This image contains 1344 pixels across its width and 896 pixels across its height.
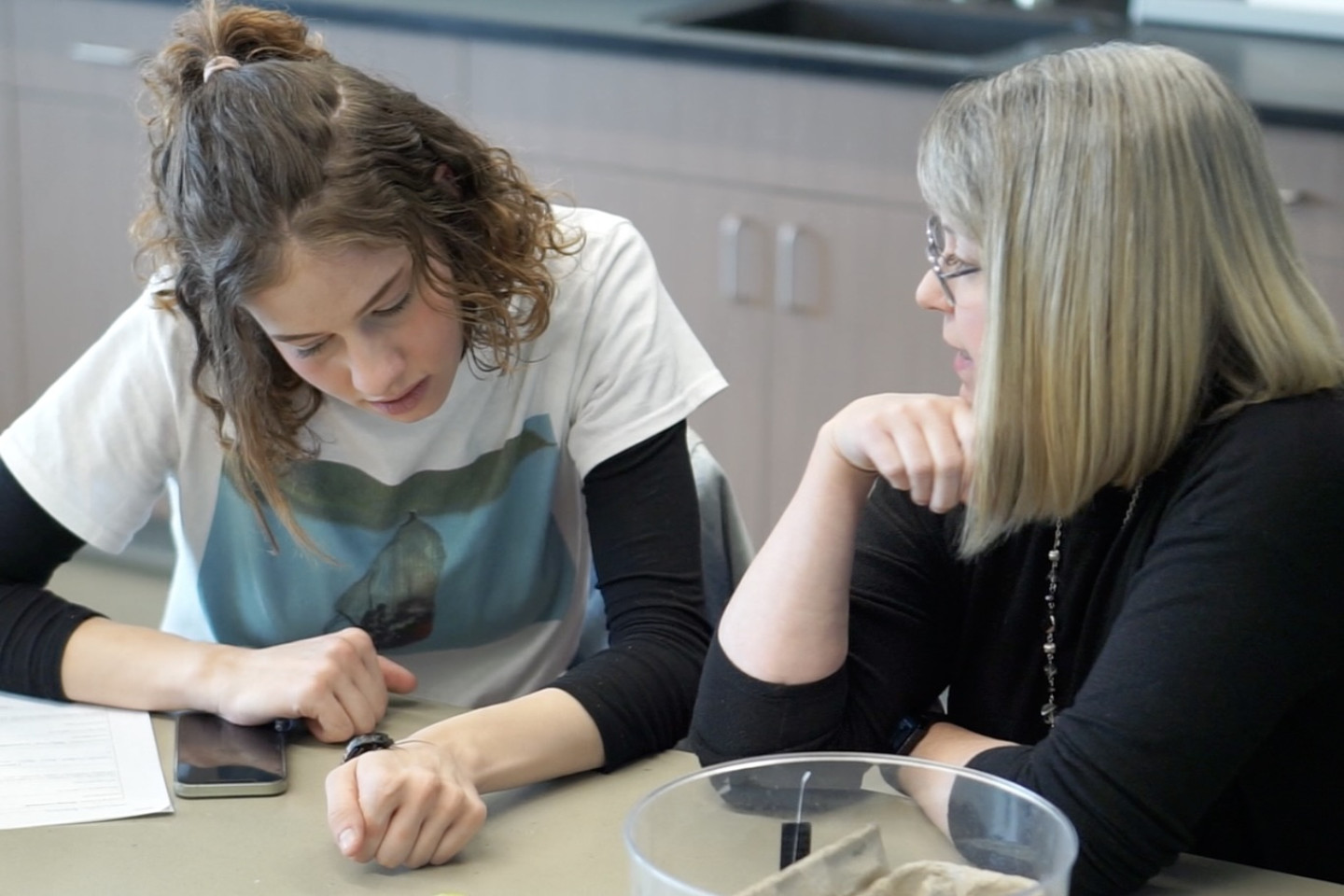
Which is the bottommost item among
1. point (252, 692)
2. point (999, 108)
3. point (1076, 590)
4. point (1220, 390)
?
point (252, 692)

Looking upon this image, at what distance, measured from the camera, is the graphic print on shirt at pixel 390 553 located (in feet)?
4.82

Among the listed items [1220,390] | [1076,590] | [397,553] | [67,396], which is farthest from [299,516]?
[1220,390]

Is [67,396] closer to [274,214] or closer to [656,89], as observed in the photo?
[274,214]

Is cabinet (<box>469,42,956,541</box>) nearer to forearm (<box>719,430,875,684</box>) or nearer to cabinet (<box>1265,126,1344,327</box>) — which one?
cabinet (<box>1265,126,1344,327</box>)

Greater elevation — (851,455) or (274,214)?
(274,214)

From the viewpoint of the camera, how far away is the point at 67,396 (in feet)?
4.58

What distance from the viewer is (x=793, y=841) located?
3.08 ft

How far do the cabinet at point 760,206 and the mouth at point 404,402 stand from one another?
132 centimetres

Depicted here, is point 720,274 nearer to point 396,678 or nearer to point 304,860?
point 396,678

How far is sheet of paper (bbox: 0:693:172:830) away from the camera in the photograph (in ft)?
3.72

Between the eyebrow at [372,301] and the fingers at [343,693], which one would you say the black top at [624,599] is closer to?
the fingers at [343,693]

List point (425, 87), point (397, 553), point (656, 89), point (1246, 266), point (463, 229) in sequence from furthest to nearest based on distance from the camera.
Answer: point (425, 87) → point (656, 89) → point (397, 553) → point (463, 229) → point (1246, 266)

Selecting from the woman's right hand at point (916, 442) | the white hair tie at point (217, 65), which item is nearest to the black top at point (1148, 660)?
the woman's right hand at point (916, 442)

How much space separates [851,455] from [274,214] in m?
0.45
